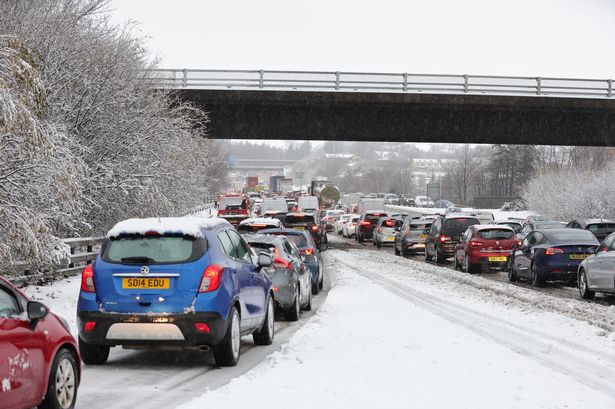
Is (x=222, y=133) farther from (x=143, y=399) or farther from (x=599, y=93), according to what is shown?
(x=143, y=399)

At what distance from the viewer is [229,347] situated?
31.4ft

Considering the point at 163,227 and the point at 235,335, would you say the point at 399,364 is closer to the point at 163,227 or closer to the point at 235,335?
the point at 235,335

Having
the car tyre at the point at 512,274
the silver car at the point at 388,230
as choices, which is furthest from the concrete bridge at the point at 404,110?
the car tyre at the point at 512,274

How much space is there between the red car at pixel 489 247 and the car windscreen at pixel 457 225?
15.1 ft

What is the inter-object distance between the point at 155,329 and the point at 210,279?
0.78m

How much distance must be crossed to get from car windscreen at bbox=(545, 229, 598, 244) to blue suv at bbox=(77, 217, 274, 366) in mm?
13369

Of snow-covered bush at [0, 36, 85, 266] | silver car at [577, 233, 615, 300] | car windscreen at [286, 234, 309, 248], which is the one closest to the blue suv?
snow-covered bush at [0, 36, 85, 266]

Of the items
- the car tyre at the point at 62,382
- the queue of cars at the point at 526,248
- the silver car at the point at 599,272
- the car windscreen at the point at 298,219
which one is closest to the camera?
the car tyre at the point at 62,382

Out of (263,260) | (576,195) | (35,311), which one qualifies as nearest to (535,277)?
(263,260)

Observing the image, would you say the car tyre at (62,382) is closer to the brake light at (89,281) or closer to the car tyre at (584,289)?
the brake light at (89,281)

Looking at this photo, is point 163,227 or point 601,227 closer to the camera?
point 163,227

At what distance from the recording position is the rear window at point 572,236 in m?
21.3

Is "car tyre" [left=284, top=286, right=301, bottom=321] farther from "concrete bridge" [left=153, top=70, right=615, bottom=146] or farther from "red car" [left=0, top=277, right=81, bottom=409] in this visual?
"concrete bridge" [left=153, top=70, right=615, bottom=146]

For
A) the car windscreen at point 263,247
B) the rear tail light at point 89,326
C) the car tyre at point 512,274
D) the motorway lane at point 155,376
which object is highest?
the car windscreen at point 263,247
